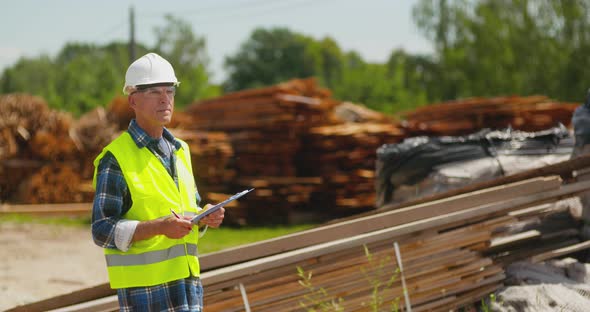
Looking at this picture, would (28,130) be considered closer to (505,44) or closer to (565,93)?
(565,93)

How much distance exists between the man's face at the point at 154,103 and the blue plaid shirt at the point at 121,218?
0.09 metres

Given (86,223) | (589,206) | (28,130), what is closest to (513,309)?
(589,206)

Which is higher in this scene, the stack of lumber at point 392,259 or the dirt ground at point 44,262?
the stack of lumber at point 392,259

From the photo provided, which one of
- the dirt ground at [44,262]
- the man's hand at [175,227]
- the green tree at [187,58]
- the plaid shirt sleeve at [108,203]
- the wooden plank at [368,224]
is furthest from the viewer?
the green tree at [187,58]

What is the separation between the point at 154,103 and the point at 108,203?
46 centimetres

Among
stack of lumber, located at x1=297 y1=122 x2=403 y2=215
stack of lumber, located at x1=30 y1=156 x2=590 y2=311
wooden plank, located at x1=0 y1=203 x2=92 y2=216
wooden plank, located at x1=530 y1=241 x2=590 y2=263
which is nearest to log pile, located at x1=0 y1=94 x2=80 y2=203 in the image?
wooden plank, located at x1=0 y1=203 x2=92 y2=216

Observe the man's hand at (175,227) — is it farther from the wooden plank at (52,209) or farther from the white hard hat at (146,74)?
the wooden plank at (52,209)

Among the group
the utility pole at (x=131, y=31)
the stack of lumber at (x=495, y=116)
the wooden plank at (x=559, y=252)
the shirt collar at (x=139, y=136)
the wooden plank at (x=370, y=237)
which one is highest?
the utility pole at (x=131, y=31)

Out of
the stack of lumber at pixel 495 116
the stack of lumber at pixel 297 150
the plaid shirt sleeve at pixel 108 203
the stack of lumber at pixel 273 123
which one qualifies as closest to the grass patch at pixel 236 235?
the stack of lumber at pixel 297 150

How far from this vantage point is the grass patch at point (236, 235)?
1046cm

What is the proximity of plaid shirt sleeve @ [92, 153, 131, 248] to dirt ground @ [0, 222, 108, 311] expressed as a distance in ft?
10.7

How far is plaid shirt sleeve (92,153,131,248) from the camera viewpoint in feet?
9.46

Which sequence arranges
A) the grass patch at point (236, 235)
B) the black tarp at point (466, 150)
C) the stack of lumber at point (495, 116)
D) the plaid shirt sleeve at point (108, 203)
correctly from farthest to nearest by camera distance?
1. the stack of lumber at point (495, 116)
2. the grass patch at point (236, 235)
3. the black tarp at point (466, 150)
4. the plaid shirt sleeve at point (108, 203)

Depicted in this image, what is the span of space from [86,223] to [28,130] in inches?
126
